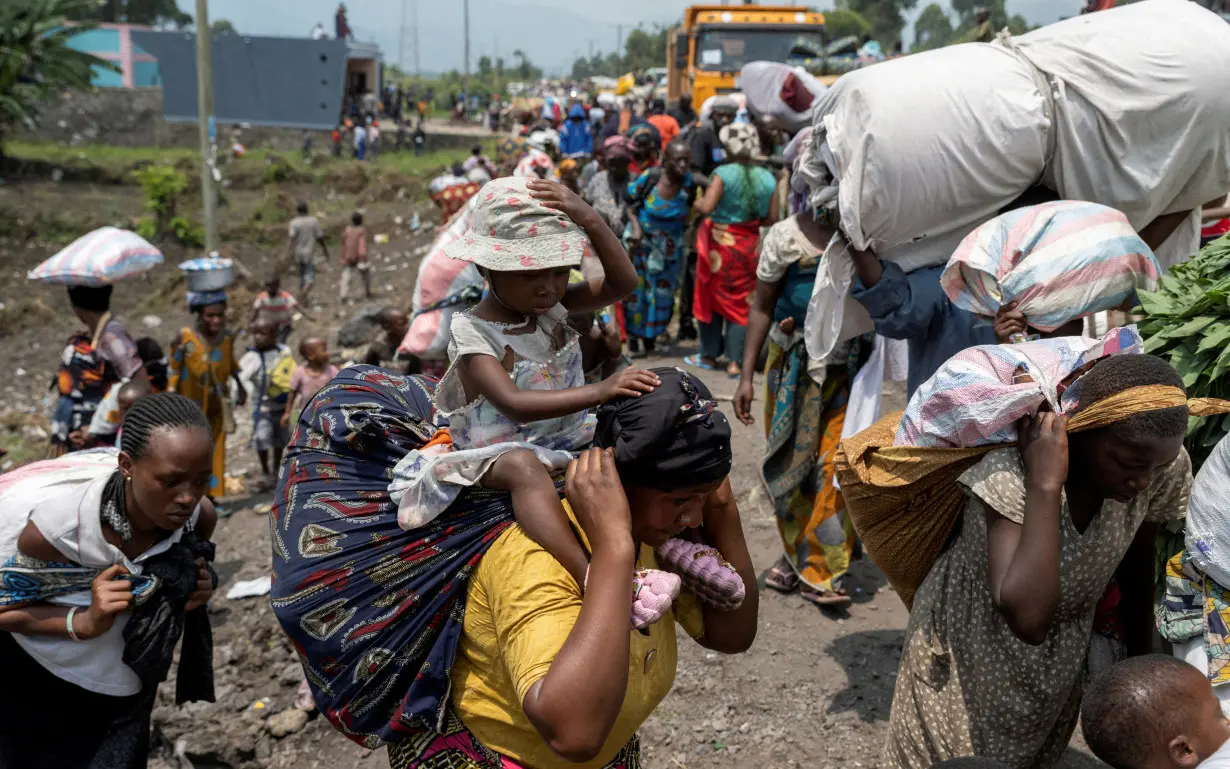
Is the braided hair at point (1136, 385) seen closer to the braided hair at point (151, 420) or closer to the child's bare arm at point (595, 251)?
the child's bare arm at point (595, 251)

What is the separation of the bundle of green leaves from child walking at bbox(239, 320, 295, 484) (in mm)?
6334

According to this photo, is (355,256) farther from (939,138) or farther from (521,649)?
(521,649)

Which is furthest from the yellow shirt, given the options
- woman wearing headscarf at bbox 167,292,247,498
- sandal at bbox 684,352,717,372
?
sandal at bbox 684,352,717,372

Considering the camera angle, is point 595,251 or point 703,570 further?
point 595,251

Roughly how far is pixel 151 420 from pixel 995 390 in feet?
6.89

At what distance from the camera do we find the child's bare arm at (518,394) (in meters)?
2.12

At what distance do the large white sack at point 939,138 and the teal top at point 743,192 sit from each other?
4644 mm

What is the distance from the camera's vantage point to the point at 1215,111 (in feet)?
9.96

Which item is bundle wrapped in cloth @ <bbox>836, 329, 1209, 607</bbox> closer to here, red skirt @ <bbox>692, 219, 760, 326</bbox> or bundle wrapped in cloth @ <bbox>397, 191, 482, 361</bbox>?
bundle wrapped in cloth @ <bbox>397, 191, 482, 361</bbox>

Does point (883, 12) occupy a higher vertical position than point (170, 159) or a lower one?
higher

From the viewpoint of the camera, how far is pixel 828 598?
186 inches

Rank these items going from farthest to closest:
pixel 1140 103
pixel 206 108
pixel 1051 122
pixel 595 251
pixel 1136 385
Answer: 1. pixel 206 108
2. pixel 1051 122
3. pixel 1140 103
4. pixel 595 251
5. pixel 1136 385

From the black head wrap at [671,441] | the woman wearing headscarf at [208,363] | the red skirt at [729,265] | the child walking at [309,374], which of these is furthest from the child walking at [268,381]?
the black head wrap at [671,441]

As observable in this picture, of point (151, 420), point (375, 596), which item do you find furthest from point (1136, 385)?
point (151, 420)
